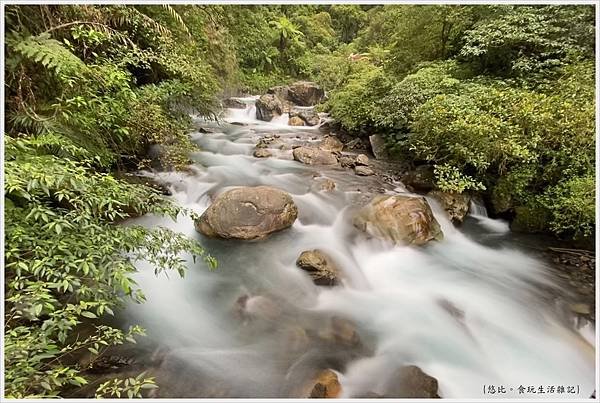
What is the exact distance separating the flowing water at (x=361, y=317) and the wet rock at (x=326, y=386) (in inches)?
4.3

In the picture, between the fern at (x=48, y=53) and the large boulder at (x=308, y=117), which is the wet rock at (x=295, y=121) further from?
the fern at (x=48, y=53)

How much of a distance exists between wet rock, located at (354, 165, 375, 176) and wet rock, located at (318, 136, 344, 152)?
1560 millimetres

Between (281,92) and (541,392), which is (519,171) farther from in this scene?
(281,92)

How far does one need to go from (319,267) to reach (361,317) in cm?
79

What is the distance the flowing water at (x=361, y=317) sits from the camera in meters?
2.91

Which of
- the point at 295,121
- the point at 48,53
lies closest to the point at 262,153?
the point at 295,121

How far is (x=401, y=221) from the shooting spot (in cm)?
474

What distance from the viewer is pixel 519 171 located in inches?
194

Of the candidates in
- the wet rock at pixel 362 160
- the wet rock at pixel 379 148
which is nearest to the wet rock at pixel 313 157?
the wet rock at pixel 362 160

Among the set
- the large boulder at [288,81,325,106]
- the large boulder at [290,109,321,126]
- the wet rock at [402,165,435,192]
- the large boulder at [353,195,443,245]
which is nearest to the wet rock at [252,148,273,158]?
the wet rock at [402,165,435,192]

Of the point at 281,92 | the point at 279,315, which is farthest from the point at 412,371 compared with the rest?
the point at 281,92

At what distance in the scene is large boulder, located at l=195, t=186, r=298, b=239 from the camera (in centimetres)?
450

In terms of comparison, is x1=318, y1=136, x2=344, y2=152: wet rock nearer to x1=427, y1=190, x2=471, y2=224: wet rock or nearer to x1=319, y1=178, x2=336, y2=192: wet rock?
x1=319, y1=178, x2=336, y2=192: wet rock

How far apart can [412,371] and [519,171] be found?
12.0 ft
